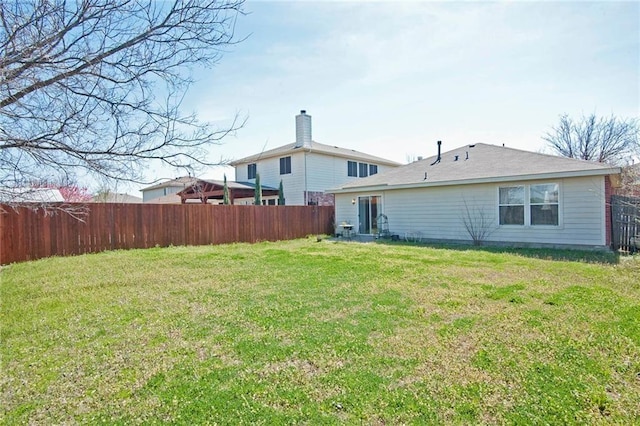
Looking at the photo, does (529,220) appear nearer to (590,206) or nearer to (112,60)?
Answer: (590,206)

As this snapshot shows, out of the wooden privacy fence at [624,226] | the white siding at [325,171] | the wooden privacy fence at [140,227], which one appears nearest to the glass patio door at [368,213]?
the wooden privacy fence at [140,227]

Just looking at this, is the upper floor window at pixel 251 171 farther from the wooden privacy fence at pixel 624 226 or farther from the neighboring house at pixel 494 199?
the wooden privacy fence at pixel 624 226

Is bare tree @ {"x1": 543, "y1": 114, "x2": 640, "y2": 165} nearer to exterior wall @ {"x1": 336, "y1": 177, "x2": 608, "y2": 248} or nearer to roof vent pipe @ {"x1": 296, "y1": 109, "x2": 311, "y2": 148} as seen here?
exterior wall @ {"x1": 336, "y1": 177, "x2": 608, "y2": 248}

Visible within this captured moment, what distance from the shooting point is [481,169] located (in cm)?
1285

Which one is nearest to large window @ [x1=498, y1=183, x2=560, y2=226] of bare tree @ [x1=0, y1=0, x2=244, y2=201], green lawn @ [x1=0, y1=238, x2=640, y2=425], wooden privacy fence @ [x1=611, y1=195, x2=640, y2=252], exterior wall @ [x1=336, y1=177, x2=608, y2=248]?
exterior wall @ [x1=336, y1=177, x2=608, y2=248]

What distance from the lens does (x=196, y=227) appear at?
1373 centimetres

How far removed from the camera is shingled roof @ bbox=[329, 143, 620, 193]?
10547mm

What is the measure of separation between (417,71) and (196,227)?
31.2 feet

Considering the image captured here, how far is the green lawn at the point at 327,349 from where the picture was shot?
262 cm

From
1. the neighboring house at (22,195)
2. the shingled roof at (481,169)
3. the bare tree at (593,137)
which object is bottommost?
the neighboring house at (22,195)

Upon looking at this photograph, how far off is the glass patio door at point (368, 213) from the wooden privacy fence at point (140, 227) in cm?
228

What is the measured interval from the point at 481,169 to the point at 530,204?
2.16 meters

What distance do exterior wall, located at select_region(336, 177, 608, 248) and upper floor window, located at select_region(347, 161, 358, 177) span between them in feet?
21.6

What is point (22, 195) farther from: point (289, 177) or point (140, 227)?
point (289, 177)
